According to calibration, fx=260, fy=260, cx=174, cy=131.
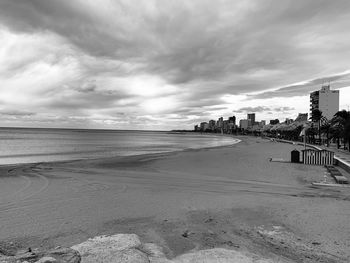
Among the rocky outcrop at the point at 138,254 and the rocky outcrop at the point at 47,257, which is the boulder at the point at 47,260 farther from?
the rocky outcrop at the point at 138,254

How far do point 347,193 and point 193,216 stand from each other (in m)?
7.18

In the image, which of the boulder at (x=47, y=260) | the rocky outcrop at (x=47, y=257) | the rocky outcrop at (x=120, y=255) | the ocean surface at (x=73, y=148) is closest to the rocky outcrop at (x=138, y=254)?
the rocky outcrop at (x=120, y=255)

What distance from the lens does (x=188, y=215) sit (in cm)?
770

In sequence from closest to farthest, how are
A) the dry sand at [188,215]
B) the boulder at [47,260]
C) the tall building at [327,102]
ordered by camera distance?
the boulder at [47,260] → the dry sand at [188,215] → the tall building at [327,102]

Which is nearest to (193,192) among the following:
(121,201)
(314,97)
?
(121,201)

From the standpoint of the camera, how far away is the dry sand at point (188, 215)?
18.5 feet

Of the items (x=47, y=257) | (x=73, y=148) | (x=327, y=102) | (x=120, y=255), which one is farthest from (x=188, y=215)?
(x=327, y=102)

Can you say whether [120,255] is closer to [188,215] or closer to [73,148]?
[188,215]

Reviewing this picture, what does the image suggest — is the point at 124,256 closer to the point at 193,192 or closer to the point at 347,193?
the point at 193,192

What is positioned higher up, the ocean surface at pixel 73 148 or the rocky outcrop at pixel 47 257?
the rocky outcrop at pixel 47 257

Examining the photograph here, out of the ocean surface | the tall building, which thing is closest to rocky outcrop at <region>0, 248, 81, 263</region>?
the ocean surface

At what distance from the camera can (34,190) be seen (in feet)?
36.1

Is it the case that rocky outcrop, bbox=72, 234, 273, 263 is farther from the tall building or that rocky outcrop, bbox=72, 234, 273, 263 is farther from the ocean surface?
the tall building

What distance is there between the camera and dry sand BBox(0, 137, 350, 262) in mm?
5641
